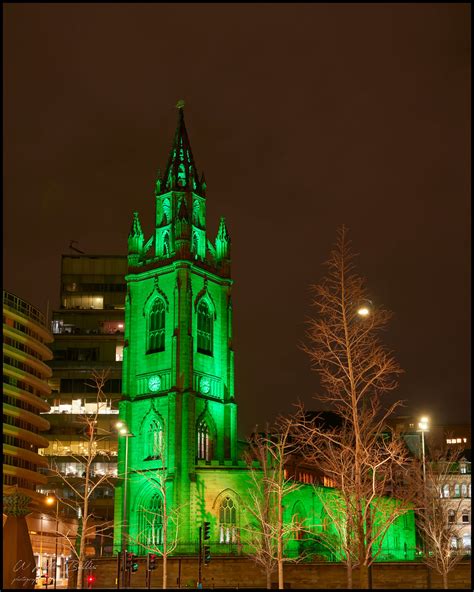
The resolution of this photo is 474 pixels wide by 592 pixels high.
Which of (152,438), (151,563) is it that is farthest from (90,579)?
(152,438)

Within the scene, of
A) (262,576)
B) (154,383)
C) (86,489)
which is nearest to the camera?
(86,489)

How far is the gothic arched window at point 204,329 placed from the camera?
336ft

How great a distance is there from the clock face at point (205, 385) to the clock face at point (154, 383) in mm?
4426

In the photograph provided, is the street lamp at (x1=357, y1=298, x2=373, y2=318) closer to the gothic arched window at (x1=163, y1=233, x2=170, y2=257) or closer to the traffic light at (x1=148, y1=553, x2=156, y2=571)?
the traffic light at (x1=148, y1=553, x2=156, y2=571)

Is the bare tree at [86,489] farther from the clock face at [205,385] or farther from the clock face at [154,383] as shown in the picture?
the clock face at [205,385]

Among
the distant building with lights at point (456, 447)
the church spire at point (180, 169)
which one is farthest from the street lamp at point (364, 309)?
the distant building with lights at point (456, 447)

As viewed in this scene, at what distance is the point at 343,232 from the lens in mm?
37031

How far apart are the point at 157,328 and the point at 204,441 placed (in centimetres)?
1332

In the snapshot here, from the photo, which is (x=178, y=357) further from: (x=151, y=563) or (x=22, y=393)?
(x=151, y=563)

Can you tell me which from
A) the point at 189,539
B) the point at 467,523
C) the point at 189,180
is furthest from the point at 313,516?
the point at 467,523

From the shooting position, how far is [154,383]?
99938 mm

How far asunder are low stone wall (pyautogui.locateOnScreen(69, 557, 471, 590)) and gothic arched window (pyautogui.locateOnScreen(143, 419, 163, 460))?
58.7 feet

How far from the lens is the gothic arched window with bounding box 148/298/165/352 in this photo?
101625 mm

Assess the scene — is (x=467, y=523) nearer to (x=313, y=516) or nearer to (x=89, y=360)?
(x=313, y=516)
